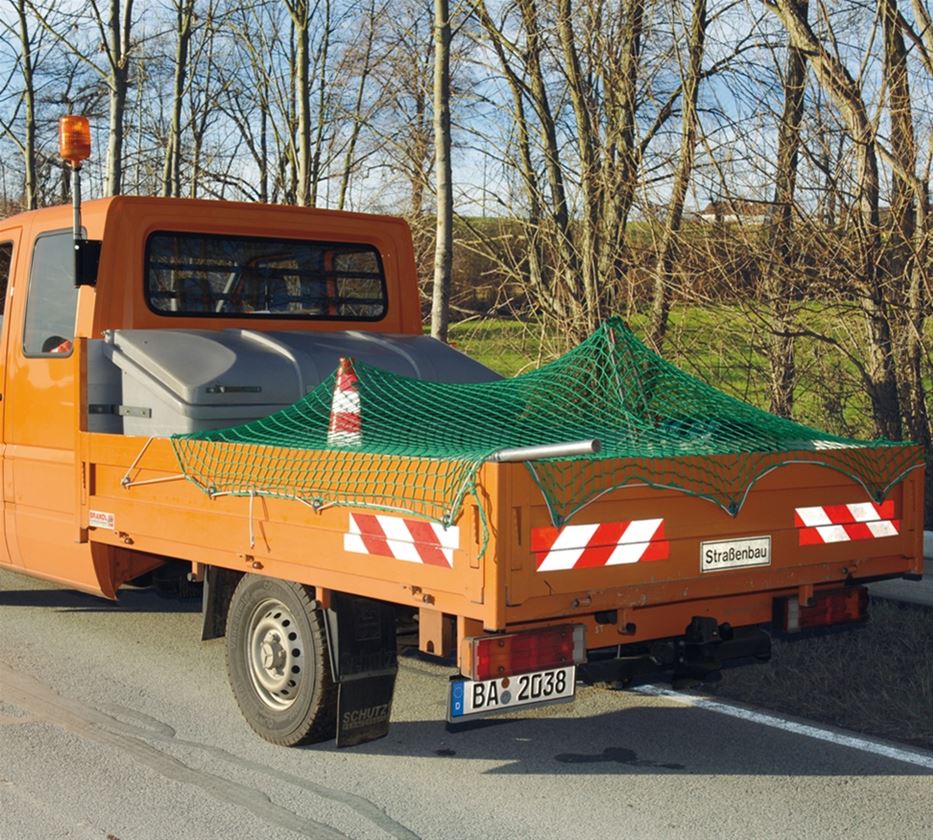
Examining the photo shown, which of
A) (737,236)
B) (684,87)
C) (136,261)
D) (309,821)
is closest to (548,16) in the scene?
(684,87)

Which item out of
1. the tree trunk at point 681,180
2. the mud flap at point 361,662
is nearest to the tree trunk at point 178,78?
the tree trunk at point 681,180

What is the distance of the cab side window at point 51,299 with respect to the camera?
24.1 feet

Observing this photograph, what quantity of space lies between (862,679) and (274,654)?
2.84 metres

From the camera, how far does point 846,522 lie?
17.7 feet

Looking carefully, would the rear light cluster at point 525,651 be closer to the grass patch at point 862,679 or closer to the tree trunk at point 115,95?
the grass patch at point 862,679

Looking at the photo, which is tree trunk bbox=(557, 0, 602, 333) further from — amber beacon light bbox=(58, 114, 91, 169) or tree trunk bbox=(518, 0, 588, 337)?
amber beacon light bbox=(58, 114, 91, 169)

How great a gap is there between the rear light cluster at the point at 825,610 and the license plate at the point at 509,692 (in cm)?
106

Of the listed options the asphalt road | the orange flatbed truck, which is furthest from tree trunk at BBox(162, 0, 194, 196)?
the asphalt road

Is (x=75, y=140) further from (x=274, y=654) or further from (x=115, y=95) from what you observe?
(x=115, y=95)

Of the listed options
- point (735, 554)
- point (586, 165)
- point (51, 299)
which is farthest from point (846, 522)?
point (586, 165)

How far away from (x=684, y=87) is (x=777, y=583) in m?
6.58

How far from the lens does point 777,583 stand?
17.0 ft

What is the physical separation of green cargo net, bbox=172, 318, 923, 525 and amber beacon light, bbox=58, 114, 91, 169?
224cm

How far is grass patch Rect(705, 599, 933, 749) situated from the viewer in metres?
5.74
